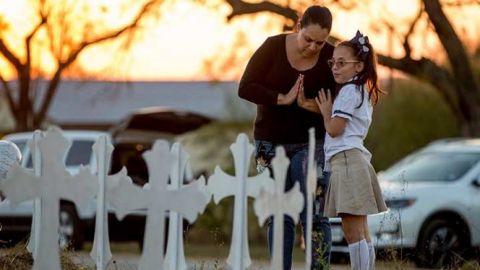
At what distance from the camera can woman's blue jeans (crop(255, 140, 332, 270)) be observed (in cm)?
848

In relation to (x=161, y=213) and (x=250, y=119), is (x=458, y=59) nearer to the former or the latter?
(x=250, y=119)

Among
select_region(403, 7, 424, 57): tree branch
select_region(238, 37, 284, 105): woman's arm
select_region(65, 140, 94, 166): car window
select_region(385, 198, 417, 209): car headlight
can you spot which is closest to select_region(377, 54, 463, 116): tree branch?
select_region(403, 7, 424, 57): tree branch

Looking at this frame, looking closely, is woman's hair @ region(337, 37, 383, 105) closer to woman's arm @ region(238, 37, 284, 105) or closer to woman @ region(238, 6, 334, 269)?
woman @ region(238, 6, 334, 269)

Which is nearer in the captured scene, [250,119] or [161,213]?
[161,213]

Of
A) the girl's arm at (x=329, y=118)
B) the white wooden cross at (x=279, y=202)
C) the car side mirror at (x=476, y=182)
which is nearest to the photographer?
the white wooden cross at (x=279, y=202)

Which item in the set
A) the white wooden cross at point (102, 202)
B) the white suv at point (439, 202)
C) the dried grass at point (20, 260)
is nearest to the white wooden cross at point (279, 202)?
the white wooden cross at point (102, 202)

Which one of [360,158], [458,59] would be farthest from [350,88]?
[458,59]

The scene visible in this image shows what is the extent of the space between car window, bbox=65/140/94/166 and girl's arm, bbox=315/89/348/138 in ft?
38.4

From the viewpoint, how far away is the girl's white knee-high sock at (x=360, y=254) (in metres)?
8.55

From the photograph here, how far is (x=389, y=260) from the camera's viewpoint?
1002 centimetres

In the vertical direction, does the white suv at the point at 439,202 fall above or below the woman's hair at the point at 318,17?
below

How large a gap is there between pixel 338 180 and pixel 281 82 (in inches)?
27.4

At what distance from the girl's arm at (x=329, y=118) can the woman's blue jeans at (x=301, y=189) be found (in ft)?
0.94

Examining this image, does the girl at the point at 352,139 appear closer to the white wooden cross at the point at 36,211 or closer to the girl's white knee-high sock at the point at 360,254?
the girl's white knee-high sock at the point at 360,254
